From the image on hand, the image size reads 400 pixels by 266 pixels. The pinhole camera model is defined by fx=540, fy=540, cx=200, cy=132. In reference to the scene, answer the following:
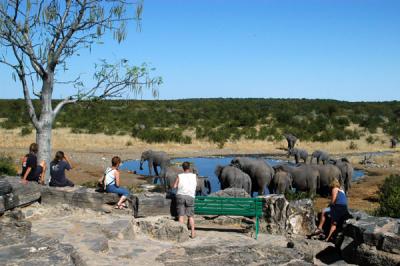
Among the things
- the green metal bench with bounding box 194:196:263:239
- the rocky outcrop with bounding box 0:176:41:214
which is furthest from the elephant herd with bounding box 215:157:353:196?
the rocky outcrop with bounding box 0:176:41:214

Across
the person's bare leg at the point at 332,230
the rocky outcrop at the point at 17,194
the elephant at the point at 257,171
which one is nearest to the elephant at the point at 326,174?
the elephant at the point at 257,171

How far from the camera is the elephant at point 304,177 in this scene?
70.7 feet

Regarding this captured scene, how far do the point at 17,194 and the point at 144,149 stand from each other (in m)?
26.1

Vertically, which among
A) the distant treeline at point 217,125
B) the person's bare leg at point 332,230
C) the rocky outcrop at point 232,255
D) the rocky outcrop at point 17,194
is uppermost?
the distant treeline at point 217,125

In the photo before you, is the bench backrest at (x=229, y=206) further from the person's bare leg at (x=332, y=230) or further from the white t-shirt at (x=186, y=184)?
the person's bare leg at (x=332, y=230)

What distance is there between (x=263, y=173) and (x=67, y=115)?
43.6 meters

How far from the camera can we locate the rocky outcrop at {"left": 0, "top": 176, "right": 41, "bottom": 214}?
10.6m

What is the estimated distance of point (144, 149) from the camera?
37.4 metres

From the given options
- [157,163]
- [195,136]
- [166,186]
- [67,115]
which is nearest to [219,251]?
[166,186]

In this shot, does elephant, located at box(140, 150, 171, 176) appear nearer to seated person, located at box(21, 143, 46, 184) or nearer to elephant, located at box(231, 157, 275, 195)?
elephant, located at box(231, 157, 275, 195)

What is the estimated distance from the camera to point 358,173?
29.2 metres

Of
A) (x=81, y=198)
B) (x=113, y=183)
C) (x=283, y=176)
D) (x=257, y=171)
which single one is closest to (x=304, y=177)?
(x=283, y=176)

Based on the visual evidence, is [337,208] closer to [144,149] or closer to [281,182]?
[281,182]

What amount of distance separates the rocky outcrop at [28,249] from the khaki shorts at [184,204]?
3305 millimetres
